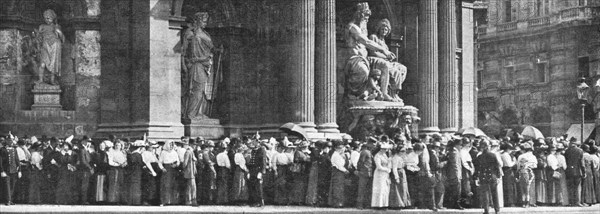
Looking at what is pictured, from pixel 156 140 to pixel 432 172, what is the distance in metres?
7.53

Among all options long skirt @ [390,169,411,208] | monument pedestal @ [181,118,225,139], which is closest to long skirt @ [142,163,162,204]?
monument pedestal @ [181,118,225,139]

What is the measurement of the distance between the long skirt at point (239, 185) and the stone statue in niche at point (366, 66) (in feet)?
21.1

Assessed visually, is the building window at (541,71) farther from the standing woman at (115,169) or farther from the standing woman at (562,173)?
the standing woman at (115,169)

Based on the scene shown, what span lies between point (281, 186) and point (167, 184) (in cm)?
287

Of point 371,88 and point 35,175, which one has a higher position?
point 371,88

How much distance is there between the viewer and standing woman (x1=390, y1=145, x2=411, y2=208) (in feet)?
97.6

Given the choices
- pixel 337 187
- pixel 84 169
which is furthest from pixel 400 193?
pixel 84 169

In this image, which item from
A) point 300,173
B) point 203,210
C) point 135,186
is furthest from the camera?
point 300,173

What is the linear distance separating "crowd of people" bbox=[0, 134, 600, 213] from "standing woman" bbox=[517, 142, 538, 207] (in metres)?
0.05

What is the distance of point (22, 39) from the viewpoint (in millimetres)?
34094

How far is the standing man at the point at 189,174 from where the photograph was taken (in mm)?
29953

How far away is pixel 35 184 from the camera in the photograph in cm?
2998

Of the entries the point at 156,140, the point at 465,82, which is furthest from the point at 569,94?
the point at 156,140

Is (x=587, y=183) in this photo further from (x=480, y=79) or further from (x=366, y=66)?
(x=480, y=79)
